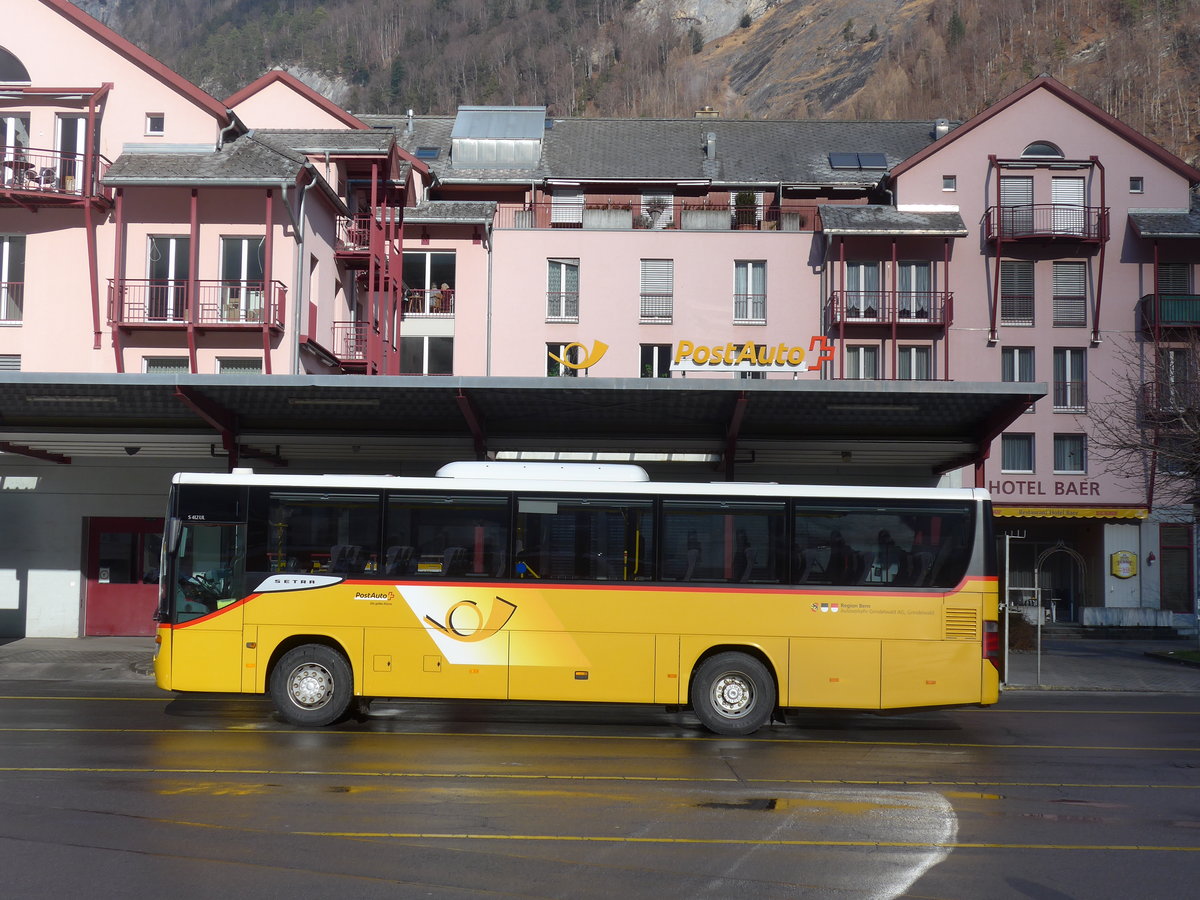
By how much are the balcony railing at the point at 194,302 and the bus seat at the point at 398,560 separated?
1486cm

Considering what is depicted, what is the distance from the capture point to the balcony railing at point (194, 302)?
2816cm

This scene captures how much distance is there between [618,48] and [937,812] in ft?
467

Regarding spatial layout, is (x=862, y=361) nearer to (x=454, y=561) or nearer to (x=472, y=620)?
(x=454, y=561)

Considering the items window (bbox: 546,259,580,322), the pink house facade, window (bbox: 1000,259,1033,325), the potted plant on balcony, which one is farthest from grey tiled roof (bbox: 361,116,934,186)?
window (bbox: 1000,259,1033,325)

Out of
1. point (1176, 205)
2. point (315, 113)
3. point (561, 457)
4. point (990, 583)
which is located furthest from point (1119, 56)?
point (990, 583)

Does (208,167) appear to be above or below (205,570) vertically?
above

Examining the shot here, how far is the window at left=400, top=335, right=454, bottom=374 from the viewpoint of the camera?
4119cm

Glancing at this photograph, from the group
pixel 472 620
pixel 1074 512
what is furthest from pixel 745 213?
pixel 472 620

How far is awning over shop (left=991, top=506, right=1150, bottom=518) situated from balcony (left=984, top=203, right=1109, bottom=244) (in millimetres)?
8765

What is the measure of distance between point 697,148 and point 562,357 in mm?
13052

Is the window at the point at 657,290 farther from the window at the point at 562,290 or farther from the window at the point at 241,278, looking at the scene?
the window at the point at 241,278

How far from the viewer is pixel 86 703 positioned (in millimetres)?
16547

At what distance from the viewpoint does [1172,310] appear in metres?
39.5

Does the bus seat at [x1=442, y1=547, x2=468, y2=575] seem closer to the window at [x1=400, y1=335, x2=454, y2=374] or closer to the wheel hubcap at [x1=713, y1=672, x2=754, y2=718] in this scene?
the wheel hubcap at [x1=713, y1=672, x2=754, y2=718]
